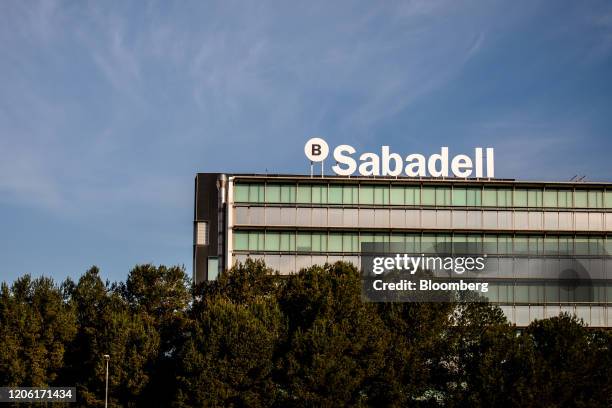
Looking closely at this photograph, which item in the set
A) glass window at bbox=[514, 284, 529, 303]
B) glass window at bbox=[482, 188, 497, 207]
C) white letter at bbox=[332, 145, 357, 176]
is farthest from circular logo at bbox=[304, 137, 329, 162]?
glass window at bbox=[514, 284, 529, 303]

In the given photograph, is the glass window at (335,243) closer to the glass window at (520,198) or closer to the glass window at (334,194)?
the glass window at (334,194)

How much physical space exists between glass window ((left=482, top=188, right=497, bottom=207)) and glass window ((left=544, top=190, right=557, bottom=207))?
6.95m

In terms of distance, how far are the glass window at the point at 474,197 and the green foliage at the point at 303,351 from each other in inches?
972

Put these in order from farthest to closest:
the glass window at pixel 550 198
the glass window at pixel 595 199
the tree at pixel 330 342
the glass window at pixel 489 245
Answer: the glass window at pixel 595 199
the glass window at pixel 550 198
the glass window at pixel 489 245
the tree at pixel 330 342

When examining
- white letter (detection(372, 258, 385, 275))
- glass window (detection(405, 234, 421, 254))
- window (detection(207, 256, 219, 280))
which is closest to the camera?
white letter (detection(372, 258, 385, 275))

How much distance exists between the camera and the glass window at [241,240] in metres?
118

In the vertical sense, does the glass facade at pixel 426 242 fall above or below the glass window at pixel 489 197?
below

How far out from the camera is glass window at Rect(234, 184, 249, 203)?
389 feet

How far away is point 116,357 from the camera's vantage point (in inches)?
3720

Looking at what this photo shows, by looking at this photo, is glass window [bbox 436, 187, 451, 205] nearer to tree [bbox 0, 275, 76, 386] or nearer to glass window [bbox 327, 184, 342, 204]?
glass window [bbox 327, 184, 342, 204]

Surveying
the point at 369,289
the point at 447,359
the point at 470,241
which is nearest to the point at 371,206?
the point at 470,241

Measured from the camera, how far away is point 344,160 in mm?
119500

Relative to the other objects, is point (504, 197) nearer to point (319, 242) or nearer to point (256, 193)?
point (319, 242)

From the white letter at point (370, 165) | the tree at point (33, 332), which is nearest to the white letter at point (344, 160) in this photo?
the white letter at point (370, 165)
